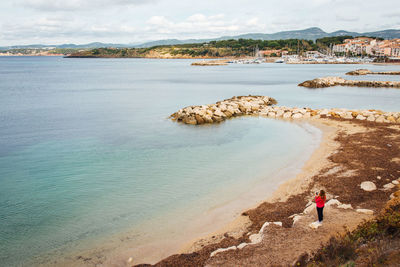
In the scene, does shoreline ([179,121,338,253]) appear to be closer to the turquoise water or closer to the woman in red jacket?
the turquoise water

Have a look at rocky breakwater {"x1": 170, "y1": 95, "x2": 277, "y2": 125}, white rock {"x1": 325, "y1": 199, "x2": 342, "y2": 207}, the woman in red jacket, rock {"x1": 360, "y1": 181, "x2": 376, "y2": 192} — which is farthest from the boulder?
the woman in red jacket

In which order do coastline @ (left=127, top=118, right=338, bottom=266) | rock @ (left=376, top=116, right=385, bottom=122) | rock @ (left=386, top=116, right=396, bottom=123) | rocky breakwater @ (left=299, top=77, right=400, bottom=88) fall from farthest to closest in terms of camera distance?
rocky breakwater @ (left=299, top=77, right=400, bottom=88)
rock @ (left=376, top=116, right=385, bottom=122)
rock @ (left=386, top=116, right=396, bottom=123)
coastline @ (left=127, top=118, right=338, bottom=266)

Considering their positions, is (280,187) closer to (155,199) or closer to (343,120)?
(155,199)

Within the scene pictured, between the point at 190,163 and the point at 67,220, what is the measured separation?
24.1 ft

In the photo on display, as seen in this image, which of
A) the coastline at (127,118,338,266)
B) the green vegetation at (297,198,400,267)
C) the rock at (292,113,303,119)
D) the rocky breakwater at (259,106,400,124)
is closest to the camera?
the green vegetation at (297,198,400,267)

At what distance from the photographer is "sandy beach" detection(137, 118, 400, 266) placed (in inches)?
310

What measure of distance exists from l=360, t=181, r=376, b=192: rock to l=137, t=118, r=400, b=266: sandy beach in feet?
0.68

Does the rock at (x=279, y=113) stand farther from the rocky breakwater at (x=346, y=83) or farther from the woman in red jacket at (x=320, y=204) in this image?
the rocky breakwater at (x=346, y=83)

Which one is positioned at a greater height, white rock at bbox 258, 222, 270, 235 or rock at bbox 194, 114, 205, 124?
rock at bbox 194, 114, 205, 124

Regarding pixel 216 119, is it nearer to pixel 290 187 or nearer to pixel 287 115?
pixel 287 115

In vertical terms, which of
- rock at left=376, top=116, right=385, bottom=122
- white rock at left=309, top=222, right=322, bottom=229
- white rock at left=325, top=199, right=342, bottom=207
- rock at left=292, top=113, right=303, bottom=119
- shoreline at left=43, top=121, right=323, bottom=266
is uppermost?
rock at left=376, top=116, right=385, bottom=122

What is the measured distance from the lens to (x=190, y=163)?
663 inches

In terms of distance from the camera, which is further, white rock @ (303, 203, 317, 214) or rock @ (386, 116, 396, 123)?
rock @ (386, 116, 396, 123)

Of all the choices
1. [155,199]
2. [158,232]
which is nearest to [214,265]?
[158,232]
